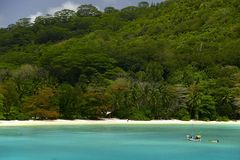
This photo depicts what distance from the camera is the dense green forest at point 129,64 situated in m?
49.6

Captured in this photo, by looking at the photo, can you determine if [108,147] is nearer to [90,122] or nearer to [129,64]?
[90,122]

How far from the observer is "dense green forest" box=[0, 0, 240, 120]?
163 ft

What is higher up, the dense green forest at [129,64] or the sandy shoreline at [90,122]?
the dense green forest at [129,64]

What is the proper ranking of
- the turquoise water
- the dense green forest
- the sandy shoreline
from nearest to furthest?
the turquoise water
the sandy shoreline
the dense green forest

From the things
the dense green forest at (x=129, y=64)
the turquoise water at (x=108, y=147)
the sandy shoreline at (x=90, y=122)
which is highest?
the dense green forest at (x=129, y=64)

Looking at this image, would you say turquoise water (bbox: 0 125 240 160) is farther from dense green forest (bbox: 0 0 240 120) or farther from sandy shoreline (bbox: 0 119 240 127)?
dense green forest (bbox: 0 0 240 120)

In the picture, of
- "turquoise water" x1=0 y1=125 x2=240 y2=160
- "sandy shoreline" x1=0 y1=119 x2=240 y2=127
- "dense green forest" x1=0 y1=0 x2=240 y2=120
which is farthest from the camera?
"dense green forest" x1=0 y1=0 x2=240 y2=120

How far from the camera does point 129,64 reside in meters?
75.9

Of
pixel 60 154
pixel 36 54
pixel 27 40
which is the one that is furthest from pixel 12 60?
pixel 60 154

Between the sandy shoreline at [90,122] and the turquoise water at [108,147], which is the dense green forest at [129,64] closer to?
the sandy shoreline at [90,122]

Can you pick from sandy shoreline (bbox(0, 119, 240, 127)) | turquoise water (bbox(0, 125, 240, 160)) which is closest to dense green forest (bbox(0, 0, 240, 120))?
sandy shoreline (bbox(0, 119, 240, 127))

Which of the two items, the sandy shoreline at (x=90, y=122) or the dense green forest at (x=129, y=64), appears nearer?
the sandy shoreline at (x=90, y=122)

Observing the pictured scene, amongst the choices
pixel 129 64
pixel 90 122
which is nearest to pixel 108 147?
pixel 90 122

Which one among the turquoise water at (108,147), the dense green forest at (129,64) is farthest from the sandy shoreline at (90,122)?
the turquoise water at (108,147)
